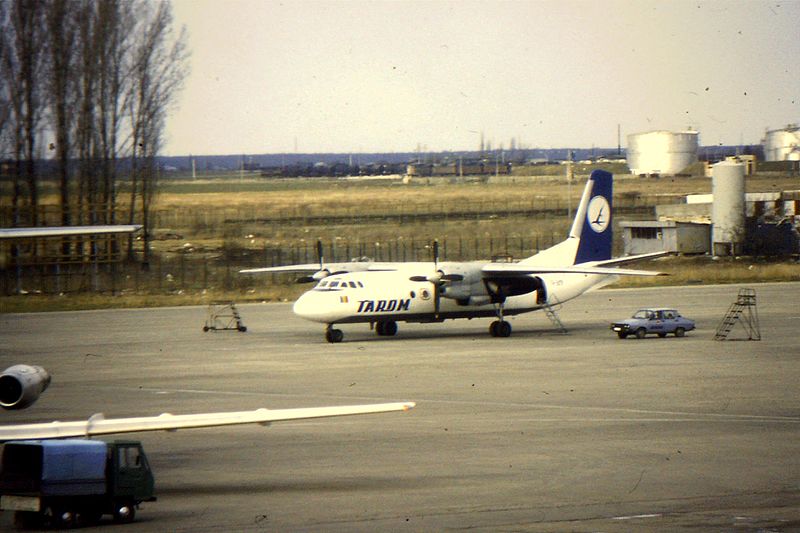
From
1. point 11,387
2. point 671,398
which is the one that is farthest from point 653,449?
point 11,387

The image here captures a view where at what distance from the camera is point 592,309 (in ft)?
180

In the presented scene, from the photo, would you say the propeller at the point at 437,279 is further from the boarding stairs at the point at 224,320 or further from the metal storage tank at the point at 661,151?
the metal storage tank at the point at 661,151

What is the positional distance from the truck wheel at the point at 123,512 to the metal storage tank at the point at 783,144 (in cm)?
11024

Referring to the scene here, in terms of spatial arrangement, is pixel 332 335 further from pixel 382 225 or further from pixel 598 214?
pixel 382 225

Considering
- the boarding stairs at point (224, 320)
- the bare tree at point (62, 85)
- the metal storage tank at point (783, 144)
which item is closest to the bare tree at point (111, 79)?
the bare tree at point (62, 85)

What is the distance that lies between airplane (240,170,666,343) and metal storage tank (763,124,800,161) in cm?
7674

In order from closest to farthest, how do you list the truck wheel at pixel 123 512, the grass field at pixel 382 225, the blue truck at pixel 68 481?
the blue truck at pixel 68 481, the truck wheel at pixel 123 512, the grass field at pixel 382 225

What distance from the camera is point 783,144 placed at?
420ft

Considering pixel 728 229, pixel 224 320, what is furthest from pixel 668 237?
pixel 224 320

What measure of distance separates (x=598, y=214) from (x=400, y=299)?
11.1 meters

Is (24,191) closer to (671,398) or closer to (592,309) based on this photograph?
(592,309)

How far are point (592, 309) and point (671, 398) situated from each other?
25333 millimetres

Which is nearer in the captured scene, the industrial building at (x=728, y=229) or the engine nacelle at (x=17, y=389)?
the engine nacelle at (x=17, y=389)

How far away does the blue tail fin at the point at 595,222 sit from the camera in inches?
1911
